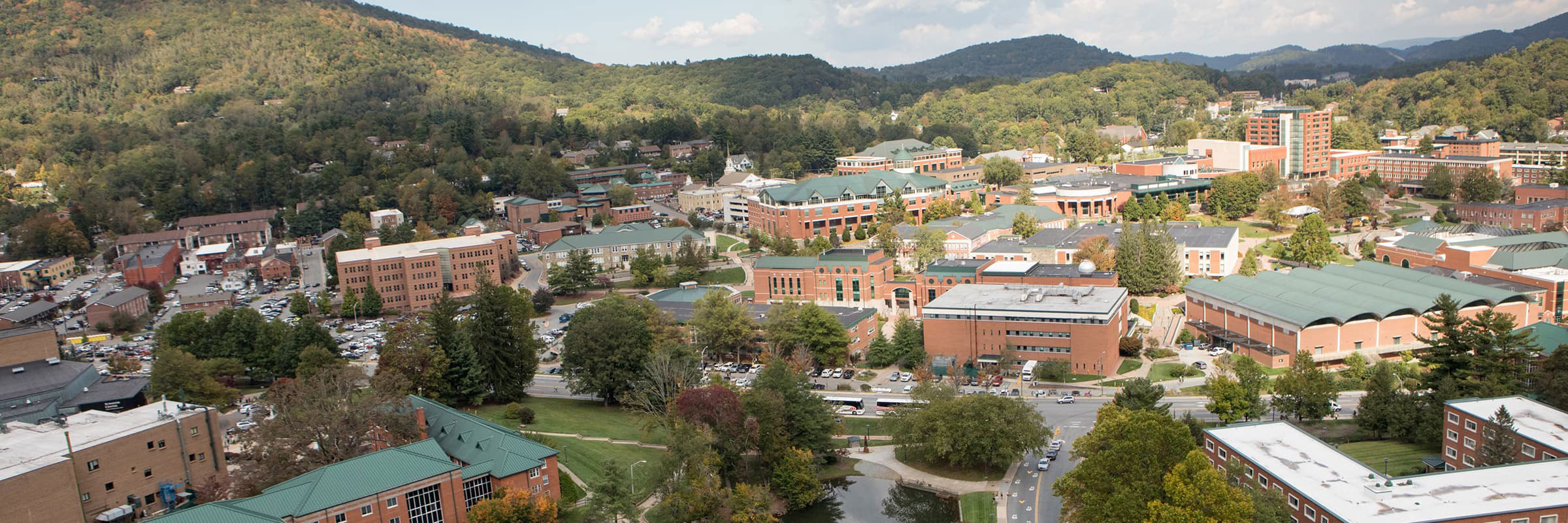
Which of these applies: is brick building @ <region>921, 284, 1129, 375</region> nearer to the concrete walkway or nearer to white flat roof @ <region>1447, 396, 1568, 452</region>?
the concrete walkway

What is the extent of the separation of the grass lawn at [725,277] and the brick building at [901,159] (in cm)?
2679

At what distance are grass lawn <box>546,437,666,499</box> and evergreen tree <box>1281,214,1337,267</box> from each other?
1598 inches

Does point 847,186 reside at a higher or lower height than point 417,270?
higher

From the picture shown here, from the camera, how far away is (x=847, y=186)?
7169 centimetres

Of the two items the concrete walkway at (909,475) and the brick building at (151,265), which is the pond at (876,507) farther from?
the brick building at (151,265)

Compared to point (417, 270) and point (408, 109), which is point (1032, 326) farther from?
point (408, 109)

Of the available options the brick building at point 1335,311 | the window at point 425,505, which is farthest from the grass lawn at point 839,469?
the brick building at point 1335,311

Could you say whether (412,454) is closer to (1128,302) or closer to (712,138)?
(1128,302)

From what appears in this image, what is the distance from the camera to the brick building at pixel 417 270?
5831 cm

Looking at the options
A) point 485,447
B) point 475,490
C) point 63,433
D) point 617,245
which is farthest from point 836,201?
point 63,433

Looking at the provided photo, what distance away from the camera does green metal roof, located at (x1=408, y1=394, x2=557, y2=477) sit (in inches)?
1095

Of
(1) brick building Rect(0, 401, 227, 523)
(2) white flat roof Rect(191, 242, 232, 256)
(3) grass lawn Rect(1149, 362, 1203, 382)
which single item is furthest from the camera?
(2) white flat roof Rect(191, 242, 232, 256)

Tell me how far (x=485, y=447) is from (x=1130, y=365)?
85.8 feet

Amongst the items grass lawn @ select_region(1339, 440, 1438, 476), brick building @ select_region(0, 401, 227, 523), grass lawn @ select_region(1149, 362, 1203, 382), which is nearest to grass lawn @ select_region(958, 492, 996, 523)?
grass lawn @ select_region(1339, 440, 1438, 476)
